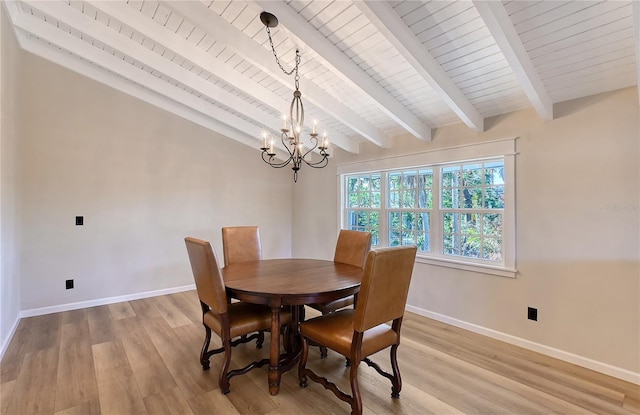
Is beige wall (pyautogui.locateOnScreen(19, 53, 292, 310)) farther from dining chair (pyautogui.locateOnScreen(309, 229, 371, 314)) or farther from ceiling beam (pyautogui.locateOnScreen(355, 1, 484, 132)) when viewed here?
ceiling beam (pyautogui.locateOnScreen(355, 1, 484, 132))

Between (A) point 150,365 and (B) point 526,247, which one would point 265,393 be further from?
(B) point 526,247

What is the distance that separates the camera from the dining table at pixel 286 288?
6.31 feet

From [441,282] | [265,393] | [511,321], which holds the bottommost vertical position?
[265,393]

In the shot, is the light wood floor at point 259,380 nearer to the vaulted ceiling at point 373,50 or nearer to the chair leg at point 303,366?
the chair leg at point 303,366

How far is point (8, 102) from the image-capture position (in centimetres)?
271

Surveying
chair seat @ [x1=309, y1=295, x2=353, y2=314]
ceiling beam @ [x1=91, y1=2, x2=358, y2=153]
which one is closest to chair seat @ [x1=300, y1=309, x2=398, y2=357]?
chair seat @ [x1=309, y1=295, x2=353, y2=314]

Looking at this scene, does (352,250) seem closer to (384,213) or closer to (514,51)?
(384,213)

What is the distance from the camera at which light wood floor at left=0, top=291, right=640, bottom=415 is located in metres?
1.89

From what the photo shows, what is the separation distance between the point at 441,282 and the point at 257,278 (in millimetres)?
2126

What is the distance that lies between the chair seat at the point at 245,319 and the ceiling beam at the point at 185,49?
7.31 feet

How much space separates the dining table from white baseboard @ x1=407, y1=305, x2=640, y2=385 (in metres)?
1.35

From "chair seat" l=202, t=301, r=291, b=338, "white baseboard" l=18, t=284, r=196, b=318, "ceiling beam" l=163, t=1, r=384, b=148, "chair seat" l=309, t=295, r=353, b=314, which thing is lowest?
"white baseboard" l=18, t=284, r=196, b=318

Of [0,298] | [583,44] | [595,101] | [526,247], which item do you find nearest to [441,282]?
[526,247]

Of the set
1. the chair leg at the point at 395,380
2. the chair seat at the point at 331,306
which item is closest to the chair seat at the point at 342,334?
the chair leg at the point at 395,380
